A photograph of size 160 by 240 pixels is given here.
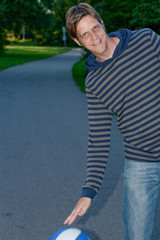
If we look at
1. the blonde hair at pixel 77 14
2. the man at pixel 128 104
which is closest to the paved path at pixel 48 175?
the man at pixel 128 104

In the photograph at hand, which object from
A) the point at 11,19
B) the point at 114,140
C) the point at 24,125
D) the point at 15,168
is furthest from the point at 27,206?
the point at 11,19

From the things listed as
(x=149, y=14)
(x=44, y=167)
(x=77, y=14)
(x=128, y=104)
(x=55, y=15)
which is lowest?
(x=55, y=15)

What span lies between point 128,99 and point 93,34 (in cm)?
42

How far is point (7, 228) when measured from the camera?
14.5 feet

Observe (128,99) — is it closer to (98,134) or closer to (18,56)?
(98,134)

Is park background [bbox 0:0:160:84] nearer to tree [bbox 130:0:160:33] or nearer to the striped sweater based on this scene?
tree [bbox 130:0:160:33]

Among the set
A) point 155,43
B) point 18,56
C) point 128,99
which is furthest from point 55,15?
point 128,99

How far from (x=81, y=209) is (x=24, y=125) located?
7.37 m

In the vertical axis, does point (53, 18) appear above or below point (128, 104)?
below

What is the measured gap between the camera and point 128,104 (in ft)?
8.44

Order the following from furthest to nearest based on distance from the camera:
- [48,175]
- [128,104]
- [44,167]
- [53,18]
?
[53,18] < [44,167] < [48,175] < [128,104]

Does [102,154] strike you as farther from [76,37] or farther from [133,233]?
[76,37]

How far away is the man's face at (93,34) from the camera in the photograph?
2.59 metres

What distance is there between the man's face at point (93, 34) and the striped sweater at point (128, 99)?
0.08 metres
